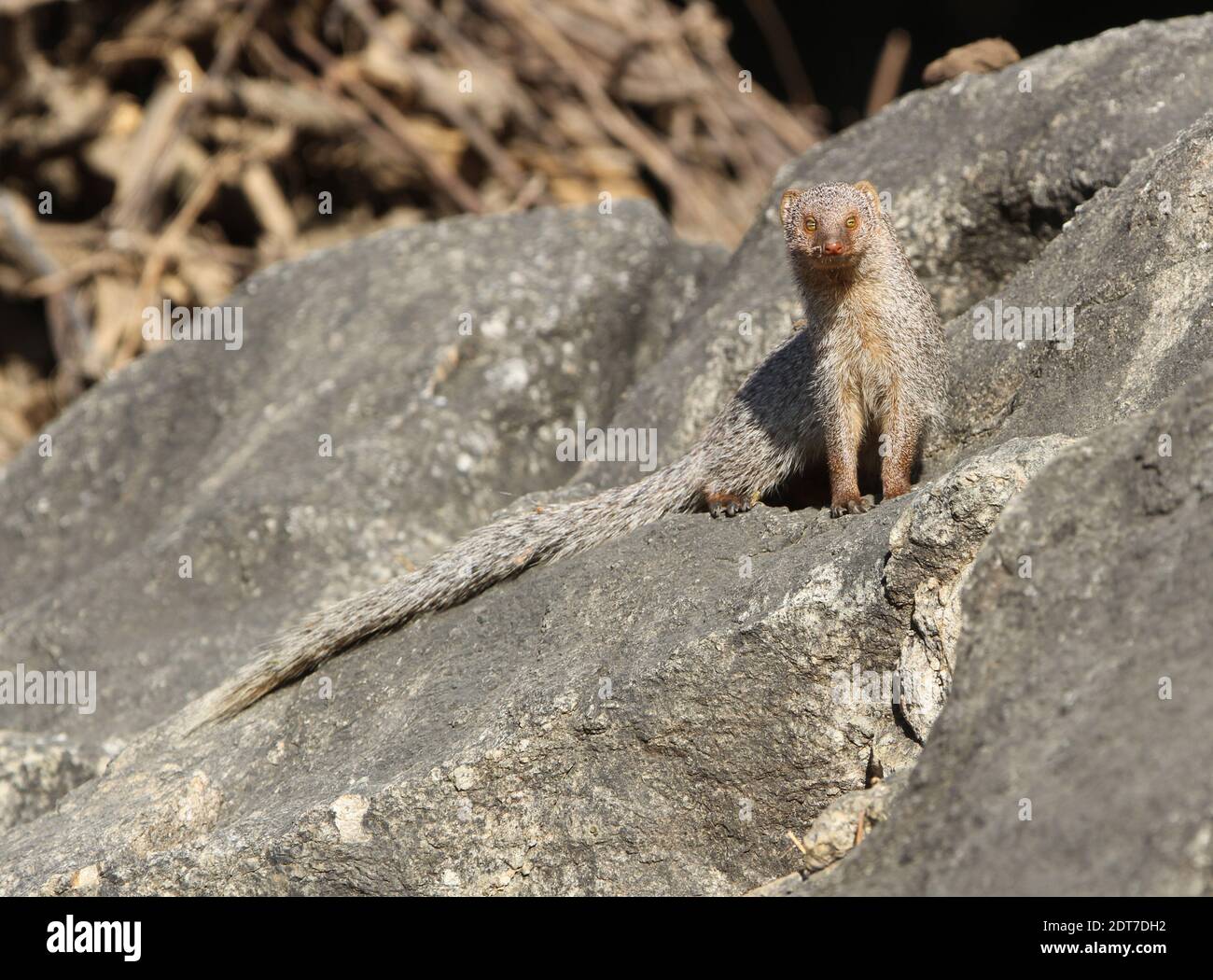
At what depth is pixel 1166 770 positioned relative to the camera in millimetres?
2342

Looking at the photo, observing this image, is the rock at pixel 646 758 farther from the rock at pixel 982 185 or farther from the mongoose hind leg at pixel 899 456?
the rock at pixel 982 185

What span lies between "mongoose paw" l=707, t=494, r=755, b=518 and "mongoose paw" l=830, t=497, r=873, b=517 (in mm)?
400

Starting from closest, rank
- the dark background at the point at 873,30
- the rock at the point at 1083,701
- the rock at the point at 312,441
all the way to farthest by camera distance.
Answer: the rock at the point at 1083,701
the rock at the point at 312,441
the dark background at the point at 873,30

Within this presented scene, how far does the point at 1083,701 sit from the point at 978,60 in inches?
192

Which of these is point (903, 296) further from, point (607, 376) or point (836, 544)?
point (607, 376)

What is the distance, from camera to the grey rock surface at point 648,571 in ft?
8.89

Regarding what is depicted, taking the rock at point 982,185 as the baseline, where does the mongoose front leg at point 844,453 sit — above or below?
below

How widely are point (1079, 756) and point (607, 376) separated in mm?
4614

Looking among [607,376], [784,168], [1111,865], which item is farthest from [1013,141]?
[1111,865]

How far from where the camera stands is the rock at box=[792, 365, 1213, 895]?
2328 mm

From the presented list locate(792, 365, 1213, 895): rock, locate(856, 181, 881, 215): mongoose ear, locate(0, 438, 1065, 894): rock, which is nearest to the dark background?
locate(856, 181, 881, 215): mongoose ear

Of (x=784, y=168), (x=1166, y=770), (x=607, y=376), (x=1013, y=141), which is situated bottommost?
(x=1166, y=770)

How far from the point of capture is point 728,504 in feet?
15.9

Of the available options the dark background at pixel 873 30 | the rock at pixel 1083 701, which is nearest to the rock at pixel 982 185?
the rock at pixel 1083 701
